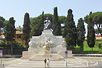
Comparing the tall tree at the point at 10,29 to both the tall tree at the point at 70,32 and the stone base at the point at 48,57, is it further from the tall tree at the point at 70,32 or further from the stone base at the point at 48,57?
the stone base at the point at 48,57

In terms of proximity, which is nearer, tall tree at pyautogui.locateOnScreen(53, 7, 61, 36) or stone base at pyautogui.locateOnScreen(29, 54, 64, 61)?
stone base at pyautogui.locateOnScreen(29, 54, 64, 61)

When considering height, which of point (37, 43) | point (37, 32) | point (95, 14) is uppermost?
point (95, 14)

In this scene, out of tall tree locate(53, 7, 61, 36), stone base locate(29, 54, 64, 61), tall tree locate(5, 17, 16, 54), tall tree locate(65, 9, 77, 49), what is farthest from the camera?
tall tree locate(53, 7, 61, 36)

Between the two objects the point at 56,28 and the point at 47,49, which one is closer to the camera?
the point at 47,49

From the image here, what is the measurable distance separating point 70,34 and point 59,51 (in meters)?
12.4

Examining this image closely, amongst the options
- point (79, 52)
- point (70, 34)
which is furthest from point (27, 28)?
point (79, 52)

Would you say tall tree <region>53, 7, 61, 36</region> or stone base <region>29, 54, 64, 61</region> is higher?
tall tree <region>53, 7, 61, 36</region>

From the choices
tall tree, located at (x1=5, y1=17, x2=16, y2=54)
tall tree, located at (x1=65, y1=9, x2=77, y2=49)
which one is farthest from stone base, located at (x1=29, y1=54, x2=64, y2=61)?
tall tree, located at (x1=5, y1=17, x2=16, y2=54)

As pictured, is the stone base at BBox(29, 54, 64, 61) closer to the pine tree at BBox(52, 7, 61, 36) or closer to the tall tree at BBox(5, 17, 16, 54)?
the tall tree at BBox(5, 17, 16, 54)

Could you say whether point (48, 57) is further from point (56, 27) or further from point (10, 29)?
point (10, 29)

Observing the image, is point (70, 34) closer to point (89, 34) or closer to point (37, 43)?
point (89, 34)

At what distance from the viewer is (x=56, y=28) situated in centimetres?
5181

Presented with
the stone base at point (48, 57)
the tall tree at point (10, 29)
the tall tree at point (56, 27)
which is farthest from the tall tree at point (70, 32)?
the stone base at point (48, 57)

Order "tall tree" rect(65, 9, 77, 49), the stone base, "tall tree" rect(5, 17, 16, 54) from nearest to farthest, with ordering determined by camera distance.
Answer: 1. the stone base
2. "tall tree" rect(5, 17, 16, 54)
3. "tall tree" rect(65, 9, 77, 49)
